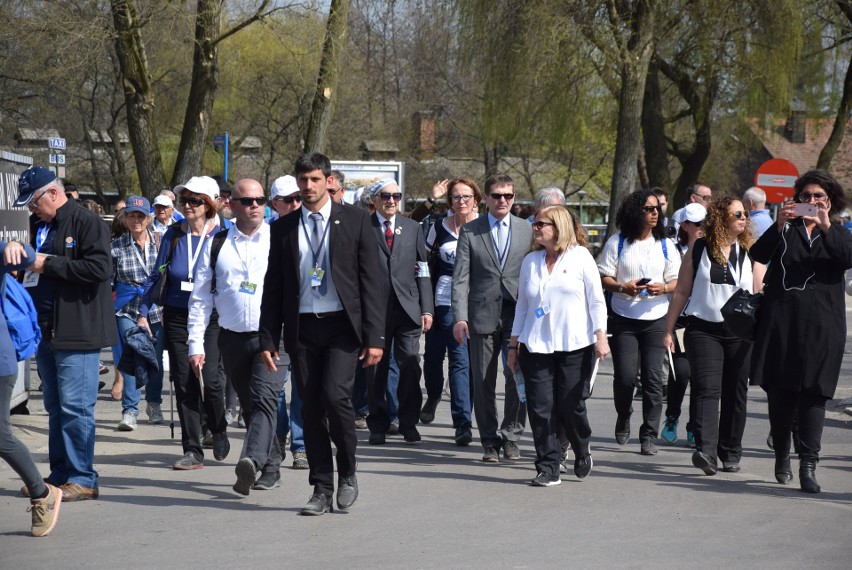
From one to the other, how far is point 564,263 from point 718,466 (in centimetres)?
201

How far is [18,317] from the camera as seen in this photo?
21.4 feet

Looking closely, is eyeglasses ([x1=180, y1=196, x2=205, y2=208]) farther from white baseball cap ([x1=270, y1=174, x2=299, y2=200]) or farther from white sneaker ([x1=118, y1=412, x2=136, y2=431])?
white sneaker ([x1=118, y1=412, x2=136, y2=431])

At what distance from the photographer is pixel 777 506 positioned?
23.9 ft

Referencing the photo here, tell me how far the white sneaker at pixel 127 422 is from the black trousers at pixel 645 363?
13.3 ft

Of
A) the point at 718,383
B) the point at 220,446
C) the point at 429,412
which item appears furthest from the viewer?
the point at 429,412

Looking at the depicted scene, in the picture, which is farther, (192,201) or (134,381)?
(134,381)

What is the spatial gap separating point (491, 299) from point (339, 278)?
2.35m

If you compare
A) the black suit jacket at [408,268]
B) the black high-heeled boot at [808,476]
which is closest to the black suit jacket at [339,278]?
the black suit jacket at [408,268]

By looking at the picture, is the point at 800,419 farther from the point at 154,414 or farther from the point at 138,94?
the point at 138,94

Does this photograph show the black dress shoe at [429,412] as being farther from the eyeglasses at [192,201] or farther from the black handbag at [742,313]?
the black handbag at [742,313]

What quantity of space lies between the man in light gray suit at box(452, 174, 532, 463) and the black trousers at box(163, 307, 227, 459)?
174cm

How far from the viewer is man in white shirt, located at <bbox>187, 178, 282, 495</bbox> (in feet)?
25.0

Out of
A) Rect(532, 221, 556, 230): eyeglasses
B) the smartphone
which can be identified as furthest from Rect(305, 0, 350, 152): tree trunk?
the smartphone

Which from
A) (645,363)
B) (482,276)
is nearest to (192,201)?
(482,276)
